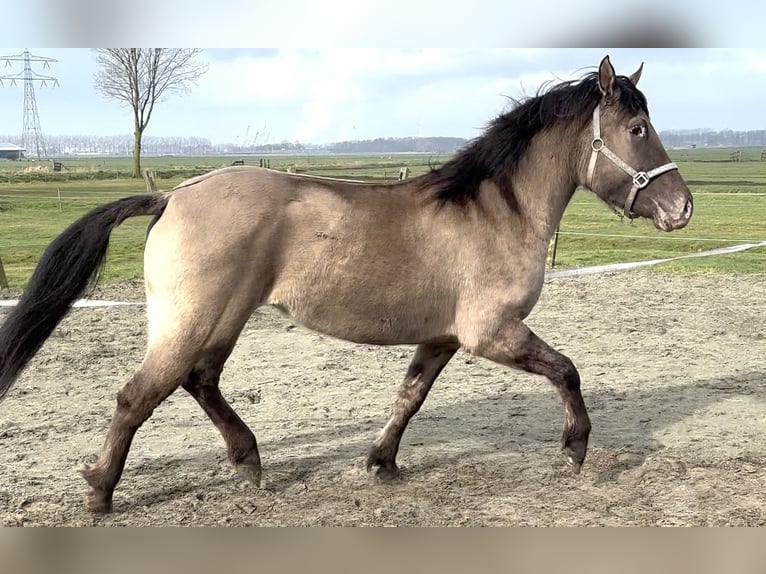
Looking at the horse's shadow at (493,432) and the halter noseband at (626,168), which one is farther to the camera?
the horse's shadow at (493,432)

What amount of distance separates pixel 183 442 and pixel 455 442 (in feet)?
5.49

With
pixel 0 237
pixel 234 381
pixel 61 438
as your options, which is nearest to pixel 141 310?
pixel 234 381

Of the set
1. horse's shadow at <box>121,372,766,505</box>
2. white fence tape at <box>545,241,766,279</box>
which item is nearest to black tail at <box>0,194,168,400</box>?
horse's shadow at <box>121,372,766,505</box>

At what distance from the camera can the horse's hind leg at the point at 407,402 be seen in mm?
3912

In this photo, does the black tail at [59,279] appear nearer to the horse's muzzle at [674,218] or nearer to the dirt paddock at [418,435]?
the dirt paddock at [418,435]

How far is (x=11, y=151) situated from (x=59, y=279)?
77.6ft

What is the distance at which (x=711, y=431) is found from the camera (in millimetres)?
4809

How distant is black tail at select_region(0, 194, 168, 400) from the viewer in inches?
129

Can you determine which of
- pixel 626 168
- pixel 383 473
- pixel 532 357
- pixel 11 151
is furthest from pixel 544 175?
pixel 11 151

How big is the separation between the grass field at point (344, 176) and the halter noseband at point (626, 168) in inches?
273

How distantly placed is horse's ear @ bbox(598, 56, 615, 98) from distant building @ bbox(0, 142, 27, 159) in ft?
76.1

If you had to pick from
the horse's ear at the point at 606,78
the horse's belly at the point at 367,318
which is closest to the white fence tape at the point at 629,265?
the horse's ear at the point at 606,78

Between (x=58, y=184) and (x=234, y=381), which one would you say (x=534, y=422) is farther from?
(x=58, y=184)

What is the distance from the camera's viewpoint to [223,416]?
3689mm
